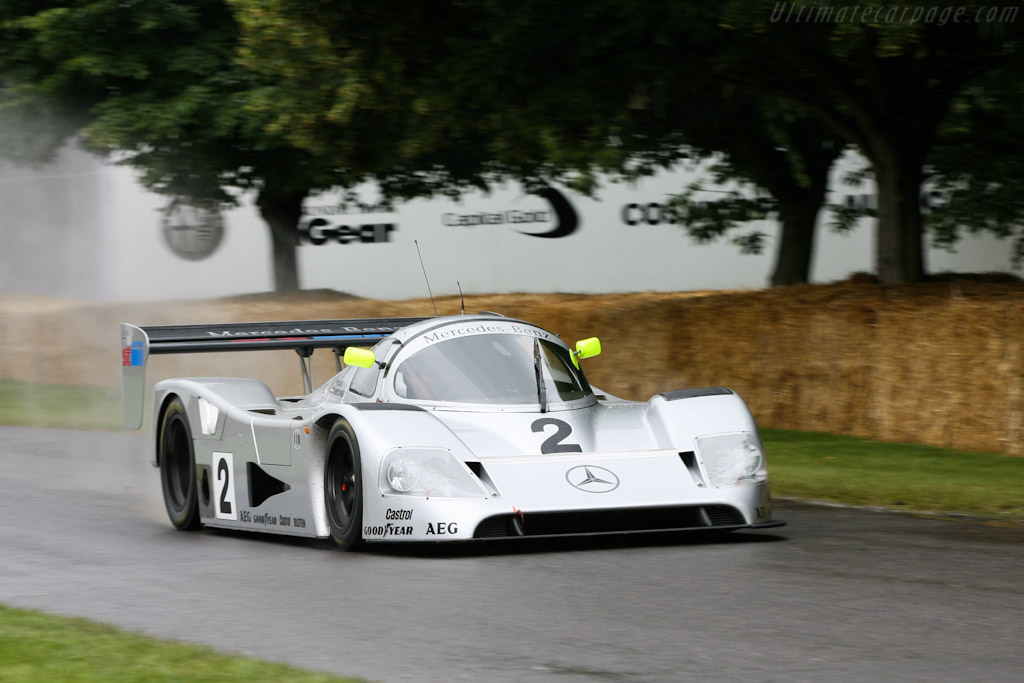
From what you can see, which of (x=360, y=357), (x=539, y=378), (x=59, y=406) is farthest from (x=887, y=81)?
(x=59, y=406)

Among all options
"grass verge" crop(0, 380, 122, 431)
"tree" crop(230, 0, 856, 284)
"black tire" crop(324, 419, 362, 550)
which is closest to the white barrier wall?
"grass verge" crop(0, 380, 122, 431)

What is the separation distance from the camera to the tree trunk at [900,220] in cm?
1605

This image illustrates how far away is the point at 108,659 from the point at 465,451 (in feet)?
9.44

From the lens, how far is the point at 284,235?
25.1 m

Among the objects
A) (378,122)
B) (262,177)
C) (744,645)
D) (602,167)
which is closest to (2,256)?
(262,177)

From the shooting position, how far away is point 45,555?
8.26m

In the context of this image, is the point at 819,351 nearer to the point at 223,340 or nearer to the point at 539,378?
the point at 223,340

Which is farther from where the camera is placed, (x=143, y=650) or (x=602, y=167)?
(x=602, y=167)

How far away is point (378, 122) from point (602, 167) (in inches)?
136

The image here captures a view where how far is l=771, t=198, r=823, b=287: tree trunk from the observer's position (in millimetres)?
19141

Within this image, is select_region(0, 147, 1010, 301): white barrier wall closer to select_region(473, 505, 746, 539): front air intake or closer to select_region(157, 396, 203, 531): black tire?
select_region(157, 396, 203, 531): black tire

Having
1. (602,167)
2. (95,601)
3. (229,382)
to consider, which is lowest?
(95,601)

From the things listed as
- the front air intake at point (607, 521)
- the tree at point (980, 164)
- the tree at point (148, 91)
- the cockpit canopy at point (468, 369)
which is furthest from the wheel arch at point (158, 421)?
the tree at point (148, 91)

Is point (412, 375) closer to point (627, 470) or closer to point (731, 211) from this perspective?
point (627, 470)
